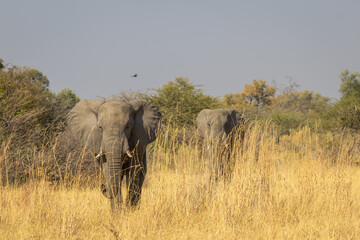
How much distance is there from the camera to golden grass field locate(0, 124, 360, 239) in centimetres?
555

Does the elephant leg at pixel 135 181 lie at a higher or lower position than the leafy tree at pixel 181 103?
lower

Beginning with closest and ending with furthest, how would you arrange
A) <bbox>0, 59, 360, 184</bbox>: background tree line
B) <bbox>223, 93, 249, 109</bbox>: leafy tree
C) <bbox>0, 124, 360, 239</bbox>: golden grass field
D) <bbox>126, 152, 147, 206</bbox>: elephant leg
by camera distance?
<bbox>0, 124, 360, 239</bbox>: golden grass field
<bbox>126, 152, 147, 206</bbox>: elephant leg
<bbox>0, 59, 360, 184</bbox>: background tree line
<bbox>223, 93, 249, 109</bbox>: leafy tree

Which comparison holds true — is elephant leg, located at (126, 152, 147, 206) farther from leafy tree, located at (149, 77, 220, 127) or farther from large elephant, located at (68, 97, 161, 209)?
leafy tree, located at (149, 77, 220, 127)

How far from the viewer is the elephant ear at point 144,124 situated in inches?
269

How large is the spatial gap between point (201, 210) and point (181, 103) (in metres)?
9.70

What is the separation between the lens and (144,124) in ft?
22.8

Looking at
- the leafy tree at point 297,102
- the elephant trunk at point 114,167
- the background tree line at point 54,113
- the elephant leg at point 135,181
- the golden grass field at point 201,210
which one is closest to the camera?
the golden grass field at point 201,210

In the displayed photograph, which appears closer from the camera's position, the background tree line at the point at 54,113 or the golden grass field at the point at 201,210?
the golden grass field at the point at 201,210

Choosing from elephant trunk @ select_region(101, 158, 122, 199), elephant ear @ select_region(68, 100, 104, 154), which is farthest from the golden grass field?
elephant ear @ select_region(68, 100, 104, 154)

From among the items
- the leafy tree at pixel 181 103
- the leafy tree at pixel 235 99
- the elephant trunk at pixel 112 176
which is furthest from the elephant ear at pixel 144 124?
the leafy tree at pixel 235 99

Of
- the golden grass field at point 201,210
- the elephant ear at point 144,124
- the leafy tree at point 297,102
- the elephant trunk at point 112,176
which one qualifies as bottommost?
the golden grass field at point 201,210

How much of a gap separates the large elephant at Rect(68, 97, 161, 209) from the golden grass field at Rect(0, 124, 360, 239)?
321 millimetres

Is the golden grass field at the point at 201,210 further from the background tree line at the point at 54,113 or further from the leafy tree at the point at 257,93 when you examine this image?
the leafy tree at the point at 257,93

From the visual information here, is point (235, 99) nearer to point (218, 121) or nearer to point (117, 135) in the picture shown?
point (218, 121)
